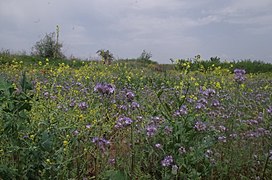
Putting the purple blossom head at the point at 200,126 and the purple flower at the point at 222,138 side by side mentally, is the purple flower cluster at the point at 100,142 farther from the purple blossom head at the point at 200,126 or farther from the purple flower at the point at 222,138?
the purple flower at the point at 222,138

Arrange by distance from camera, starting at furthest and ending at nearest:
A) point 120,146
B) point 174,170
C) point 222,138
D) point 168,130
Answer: point 120,146
point 222,138
point 168,130
point 174,170

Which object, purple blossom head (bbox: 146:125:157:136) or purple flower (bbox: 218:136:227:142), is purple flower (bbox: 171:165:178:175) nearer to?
purple blossom head (bbox: 146:125:157:136)

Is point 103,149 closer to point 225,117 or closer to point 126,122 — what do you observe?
point 126,122

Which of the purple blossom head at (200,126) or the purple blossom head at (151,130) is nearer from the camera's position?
the purple blossom head at (200,126)

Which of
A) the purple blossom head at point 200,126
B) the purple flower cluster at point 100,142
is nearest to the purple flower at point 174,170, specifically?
the purple blossom head at point 200,126

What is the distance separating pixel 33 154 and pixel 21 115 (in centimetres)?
24

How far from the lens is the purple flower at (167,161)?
2.37 meters

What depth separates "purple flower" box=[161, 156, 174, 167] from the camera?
7.77 feet

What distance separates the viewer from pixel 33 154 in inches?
92.2

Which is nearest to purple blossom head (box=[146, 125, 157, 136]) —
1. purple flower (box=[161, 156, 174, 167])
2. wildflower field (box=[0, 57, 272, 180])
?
wildflower field (box=[0, 57, 272, 180])

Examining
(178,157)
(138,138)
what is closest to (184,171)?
(178,157)

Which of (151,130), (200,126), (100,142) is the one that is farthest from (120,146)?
(200,126)

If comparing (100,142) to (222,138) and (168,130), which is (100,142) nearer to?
(168,130)

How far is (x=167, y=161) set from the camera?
2.38 meters
